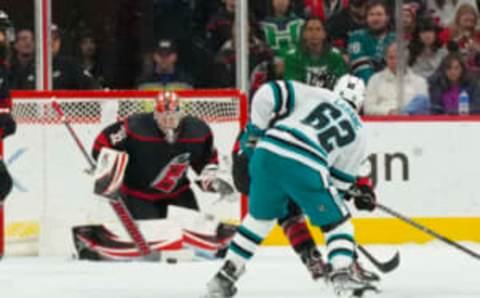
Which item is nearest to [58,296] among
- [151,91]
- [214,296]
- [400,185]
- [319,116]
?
[214,296]

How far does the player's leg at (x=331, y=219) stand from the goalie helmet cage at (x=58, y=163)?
2674 mm

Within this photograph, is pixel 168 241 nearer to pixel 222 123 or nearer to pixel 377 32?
pixel 222 123

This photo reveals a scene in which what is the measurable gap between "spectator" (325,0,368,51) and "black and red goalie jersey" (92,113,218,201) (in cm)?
116

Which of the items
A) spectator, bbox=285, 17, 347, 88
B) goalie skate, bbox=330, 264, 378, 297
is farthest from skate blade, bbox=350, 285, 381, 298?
spectator, bbox=285, 17, 347, 88

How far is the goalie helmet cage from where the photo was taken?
31.2 ft

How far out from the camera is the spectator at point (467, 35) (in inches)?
394

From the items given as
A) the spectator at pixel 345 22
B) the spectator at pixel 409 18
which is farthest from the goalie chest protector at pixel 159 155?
the spectator at pixel 409 18

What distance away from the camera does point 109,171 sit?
9.08m

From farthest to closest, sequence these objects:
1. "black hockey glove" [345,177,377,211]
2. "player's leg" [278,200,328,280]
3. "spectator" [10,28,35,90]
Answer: "spectator" [10,28,35,90] < "player's leg" [278,200,328,280] < "black hockey glove" [345,177,377,211]

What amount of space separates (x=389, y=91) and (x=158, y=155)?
168 cm

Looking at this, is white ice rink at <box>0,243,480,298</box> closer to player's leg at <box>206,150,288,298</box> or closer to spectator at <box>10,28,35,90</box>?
player's leg at <box>206,150,288,298</box>

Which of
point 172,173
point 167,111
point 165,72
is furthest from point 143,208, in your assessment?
point 165,72

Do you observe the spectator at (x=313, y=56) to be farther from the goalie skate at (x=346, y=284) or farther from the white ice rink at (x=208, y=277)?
the goalie skate at (x=346, y=284)

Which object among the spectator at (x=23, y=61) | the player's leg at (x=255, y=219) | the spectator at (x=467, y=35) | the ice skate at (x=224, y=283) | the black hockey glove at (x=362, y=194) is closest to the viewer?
the player's leg at (x=255, y=219)
